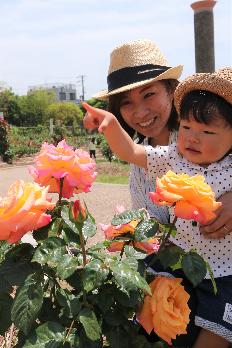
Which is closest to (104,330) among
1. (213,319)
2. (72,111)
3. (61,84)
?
(213,319)

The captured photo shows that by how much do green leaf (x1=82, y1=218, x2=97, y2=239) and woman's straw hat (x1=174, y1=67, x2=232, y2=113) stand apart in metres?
0.69

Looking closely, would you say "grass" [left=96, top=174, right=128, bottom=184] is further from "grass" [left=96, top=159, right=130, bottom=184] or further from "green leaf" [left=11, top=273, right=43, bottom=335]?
"green leaf" [left=11, top=273, right=43, bottom=335]

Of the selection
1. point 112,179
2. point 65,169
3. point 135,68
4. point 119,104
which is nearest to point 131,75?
point 135,68

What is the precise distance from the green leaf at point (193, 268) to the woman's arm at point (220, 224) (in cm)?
39

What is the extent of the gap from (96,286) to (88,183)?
28cm

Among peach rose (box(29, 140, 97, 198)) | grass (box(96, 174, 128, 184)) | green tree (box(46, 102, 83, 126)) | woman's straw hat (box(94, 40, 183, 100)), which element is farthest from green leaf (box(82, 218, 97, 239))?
green tree (box(46, 102, 83, 126))

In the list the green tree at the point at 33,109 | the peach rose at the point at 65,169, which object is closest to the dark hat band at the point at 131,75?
the peach rose at the point at 65,169

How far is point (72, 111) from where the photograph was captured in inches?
2172

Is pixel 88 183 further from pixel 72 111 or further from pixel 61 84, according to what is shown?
pixel 61 84

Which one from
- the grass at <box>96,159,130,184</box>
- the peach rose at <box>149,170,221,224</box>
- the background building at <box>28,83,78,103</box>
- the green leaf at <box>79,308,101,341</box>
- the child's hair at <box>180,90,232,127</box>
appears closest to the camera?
the green leaf at <box>79,308,101,341</box>

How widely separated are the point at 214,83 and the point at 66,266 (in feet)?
2.79

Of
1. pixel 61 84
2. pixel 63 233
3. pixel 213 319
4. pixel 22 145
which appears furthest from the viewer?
pixel 61 84

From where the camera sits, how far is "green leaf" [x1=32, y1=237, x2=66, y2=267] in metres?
0.95

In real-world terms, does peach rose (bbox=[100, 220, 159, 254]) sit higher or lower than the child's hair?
lower
